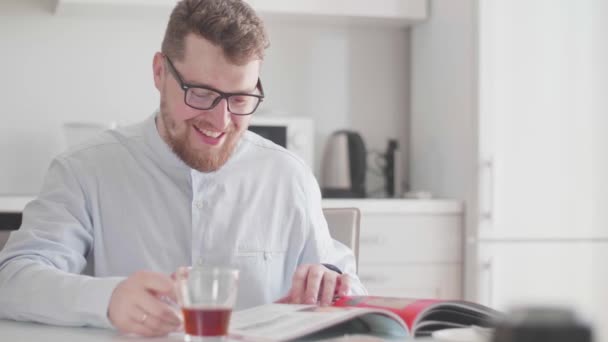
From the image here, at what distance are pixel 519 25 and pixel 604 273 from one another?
0.91m

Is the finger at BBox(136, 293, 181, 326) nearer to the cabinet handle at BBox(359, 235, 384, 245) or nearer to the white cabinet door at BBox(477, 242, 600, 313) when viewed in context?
Answer: the cabinet handle at BBox(359, 235, 384, 245)

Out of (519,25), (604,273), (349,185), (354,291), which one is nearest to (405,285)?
(349,185)

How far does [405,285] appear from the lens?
9.39 ft

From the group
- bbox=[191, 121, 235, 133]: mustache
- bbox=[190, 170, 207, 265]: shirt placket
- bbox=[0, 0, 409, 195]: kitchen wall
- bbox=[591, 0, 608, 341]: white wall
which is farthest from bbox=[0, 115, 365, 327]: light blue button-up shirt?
bbox=[591, 0, 608, 341]: white wall

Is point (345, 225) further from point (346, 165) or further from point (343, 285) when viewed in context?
point (346, 165)

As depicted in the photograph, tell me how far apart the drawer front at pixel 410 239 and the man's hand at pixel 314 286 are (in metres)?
1.50

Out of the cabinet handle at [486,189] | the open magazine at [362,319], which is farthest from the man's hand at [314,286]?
the cabinet handle at [486,189]

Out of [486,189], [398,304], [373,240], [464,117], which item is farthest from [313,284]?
[464,117]

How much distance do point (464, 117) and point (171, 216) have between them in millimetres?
1595

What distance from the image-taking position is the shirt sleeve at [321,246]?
5.09 ft

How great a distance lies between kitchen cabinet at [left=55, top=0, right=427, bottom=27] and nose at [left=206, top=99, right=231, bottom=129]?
158cm

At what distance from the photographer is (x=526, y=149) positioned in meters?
2.90

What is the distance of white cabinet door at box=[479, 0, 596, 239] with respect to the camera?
286 centimetres

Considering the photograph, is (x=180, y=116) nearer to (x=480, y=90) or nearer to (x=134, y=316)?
(x=134, y=316)
